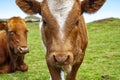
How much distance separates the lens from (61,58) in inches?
252

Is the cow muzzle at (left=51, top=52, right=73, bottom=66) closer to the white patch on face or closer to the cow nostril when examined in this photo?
the white patch on face

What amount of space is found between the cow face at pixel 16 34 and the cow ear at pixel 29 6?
15.0 ft

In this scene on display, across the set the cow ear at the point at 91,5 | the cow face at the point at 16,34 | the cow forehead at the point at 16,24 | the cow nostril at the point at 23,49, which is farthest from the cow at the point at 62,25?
the cow forehead at the point at 16,24

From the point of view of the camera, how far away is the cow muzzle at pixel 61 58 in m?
6.41

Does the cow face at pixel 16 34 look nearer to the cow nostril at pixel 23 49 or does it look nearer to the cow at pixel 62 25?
the cow nostril at pixel 23 49

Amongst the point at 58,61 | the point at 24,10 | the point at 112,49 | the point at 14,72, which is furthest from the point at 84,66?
the point at 58,61

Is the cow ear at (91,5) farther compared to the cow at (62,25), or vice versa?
the cow ear at (91,5)

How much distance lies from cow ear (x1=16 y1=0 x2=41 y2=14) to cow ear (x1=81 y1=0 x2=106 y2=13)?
87 cm

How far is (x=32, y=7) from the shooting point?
7.59m

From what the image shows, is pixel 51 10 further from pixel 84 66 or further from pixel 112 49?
pixel 112 49

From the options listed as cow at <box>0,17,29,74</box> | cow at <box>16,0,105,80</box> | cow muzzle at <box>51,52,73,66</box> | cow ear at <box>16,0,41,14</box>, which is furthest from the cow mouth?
cow muzzle at <box>51,52,73,66</box>

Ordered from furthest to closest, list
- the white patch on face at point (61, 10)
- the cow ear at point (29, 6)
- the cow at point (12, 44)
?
1. the cow at point (12, 44)
2. the cow ear at point (29, 6)
3. the white patch on face at point (61, 10)

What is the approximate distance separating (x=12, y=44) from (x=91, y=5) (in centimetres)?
582

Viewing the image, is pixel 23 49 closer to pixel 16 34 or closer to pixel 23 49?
pixel 23 49
